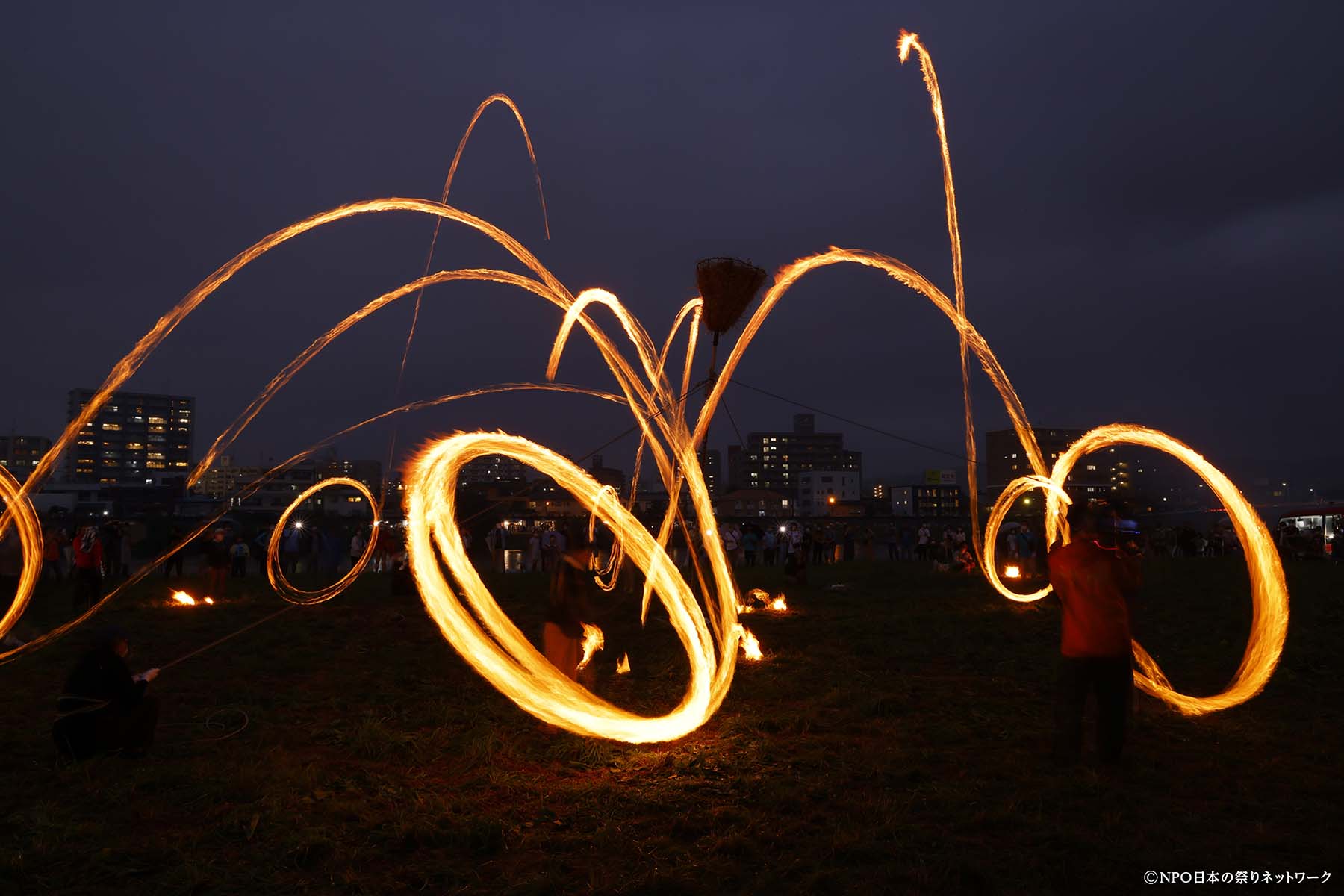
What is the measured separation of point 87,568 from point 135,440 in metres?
202

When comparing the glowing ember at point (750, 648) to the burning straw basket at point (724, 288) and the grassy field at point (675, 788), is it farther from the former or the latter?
the burning straw basket at point (724, 288)

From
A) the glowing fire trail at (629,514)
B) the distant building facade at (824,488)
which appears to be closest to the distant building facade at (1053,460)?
the distant building facade at (824,488)

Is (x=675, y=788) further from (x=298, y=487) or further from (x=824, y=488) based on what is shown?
(x=824, y=488)

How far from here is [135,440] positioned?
607 ft

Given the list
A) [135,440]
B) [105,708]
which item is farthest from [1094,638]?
[135,440]

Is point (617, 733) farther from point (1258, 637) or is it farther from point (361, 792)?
point (1258, 637)

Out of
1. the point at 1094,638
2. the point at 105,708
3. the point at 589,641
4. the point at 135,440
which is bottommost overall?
the point at 105,708

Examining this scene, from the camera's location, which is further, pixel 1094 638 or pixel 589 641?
pixel 589 641

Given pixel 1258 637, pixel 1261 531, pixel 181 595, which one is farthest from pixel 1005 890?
pixel 181 595

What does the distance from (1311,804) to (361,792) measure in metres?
6.08

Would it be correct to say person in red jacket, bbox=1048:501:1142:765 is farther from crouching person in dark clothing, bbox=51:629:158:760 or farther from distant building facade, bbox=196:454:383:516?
distant building facade, bbox=196:454:383:516

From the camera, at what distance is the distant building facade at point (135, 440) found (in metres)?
175

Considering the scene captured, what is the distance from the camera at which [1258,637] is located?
9.80 meters

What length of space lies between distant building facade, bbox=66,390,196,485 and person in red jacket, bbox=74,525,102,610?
17972 cm
